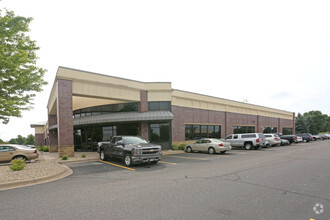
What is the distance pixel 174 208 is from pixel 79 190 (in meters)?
3.51

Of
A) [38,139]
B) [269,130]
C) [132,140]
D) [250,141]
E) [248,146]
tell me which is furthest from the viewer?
[38,139]

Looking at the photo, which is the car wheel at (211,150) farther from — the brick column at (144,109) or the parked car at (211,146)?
the brick column at (144,109)

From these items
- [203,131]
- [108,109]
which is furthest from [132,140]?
[203,131]

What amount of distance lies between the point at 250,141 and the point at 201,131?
653 centimetres

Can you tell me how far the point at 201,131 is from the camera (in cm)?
2459

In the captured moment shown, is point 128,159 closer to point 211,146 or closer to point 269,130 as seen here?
point 211,146

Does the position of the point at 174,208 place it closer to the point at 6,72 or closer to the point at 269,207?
the point at 269,207

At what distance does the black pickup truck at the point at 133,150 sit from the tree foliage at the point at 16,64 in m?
→ 8.03

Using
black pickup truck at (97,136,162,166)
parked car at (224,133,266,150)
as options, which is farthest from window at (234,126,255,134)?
black pickup truck at (97,136,162,166)

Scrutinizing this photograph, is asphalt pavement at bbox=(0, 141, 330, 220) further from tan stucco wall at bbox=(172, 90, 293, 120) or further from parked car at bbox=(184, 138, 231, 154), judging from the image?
tan stucco wall at bbox=(172, 90, 293, 120)

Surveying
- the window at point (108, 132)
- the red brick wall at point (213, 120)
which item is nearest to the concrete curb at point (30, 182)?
the window at point (108, 132)

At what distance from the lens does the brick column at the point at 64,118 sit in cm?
1484

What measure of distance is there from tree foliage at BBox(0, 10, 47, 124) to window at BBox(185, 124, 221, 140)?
16568 millimetres

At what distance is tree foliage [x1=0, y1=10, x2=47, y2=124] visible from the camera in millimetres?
11496
